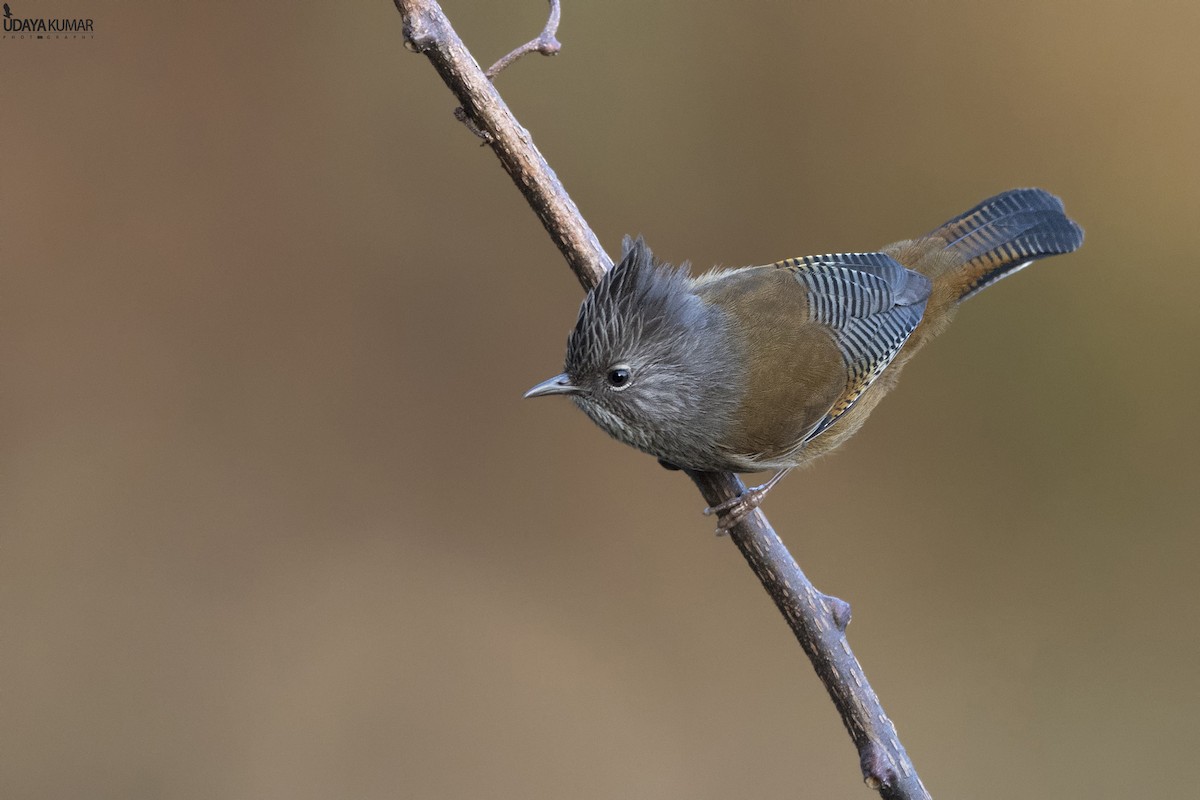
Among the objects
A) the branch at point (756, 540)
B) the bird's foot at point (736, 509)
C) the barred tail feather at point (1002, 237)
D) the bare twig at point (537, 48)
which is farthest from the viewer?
the barred tail feather at point (1002, 237)

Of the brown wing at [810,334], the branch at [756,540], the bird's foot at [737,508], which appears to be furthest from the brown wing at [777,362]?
the branch at [756,540]

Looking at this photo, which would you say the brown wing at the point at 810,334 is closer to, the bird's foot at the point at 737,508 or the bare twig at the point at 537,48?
the bird's foot at the point at 737,508

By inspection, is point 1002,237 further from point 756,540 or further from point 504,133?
point 504,133

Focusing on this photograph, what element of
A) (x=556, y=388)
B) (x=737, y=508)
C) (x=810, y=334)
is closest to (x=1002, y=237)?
(x=810, y=334)

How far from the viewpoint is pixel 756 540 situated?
9.75 ft

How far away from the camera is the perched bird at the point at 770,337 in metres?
3.07

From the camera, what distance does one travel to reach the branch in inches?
107

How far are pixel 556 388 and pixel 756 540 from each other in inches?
30.7

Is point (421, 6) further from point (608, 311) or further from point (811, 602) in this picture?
point (811, 602)

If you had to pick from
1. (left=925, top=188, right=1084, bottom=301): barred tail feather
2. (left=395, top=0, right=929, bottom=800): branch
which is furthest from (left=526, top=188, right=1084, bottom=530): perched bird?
(left=395, top=0, right=929, bottom=800): branch

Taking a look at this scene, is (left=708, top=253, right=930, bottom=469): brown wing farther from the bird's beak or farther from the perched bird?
the bird's beak

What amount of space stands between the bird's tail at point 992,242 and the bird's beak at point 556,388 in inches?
67.6

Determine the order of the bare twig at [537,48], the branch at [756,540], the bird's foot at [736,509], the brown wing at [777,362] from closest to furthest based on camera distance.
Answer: the branch at [756,540] → the bare twig at [537,48] → the bird's foot at [736,509] → the brown wing at [777,362]

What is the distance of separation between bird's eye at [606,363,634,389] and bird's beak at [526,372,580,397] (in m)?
0.12
